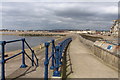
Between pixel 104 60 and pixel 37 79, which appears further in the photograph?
pixel 104 60

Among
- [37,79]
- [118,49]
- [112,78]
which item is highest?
[118,49]

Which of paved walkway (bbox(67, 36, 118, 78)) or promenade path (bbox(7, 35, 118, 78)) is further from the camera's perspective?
paved walkway (bbox(67, 36, 118, 78))

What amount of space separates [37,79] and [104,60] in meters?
6.87

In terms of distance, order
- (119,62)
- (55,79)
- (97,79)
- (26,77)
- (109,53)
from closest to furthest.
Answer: (55,79) → (26,77) → (97,79) → (119,62) → (109,53)

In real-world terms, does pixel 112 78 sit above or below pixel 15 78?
below

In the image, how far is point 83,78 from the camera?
6.19 m

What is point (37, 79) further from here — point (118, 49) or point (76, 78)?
point (118, 49)

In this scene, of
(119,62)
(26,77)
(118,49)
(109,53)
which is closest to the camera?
(26,77)

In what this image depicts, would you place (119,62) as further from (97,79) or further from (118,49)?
(97,79)

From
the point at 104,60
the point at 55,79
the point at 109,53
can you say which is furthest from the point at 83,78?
the point at 104,60

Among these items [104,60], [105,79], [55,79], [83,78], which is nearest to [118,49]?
[104,60]

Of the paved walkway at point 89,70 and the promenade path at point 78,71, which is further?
the paved walkway at point 89,70

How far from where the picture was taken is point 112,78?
6426mm

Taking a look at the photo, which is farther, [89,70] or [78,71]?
[89,70]
